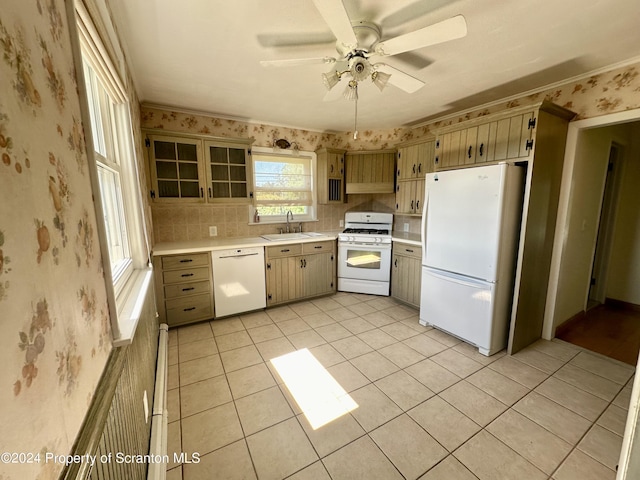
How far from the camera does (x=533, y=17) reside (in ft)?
5.22

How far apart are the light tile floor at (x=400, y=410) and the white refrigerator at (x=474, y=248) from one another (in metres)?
0.28

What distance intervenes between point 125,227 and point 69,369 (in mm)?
1644

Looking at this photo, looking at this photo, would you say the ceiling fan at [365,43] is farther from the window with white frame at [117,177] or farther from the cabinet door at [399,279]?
the cabinet door at [399,279]

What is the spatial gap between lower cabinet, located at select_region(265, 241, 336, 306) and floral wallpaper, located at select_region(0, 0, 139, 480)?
2577 millimetres

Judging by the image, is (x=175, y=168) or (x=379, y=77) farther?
(x=175, y=168)

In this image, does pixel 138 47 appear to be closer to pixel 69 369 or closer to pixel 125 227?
pixel 125 227

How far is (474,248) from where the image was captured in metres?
2.42

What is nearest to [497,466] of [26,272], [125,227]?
[26,272]

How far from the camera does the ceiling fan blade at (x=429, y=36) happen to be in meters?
1.30

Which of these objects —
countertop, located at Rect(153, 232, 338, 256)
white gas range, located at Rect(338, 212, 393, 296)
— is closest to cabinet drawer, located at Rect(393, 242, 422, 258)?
white gas range, located at Rect(338, 212, 393, 296)

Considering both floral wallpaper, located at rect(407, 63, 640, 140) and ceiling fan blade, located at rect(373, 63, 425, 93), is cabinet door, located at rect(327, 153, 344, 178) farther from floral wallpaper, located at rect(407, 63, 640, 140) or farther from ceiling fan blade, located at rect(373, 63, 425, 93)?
floral wallpaper, located at rect(407, 63, 640, 140)

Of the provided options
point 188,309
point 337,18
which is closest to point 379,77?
point 337,18

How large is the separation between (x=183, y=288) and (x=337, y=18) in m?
2.79

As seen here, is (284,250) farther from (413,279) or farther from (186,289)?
(413,279)
